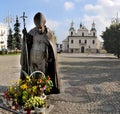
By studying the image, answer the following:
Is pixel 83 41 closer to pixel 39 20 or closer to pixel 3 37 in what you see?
pixel 3 37

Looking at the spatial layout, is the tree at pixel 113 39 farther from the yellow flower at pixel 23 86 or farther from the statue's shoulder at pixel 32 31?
the yellow flower at pixel 23 86

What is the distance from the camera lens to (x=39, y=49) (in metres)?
8.47

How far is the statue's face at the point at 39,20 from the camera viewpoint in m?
8.38

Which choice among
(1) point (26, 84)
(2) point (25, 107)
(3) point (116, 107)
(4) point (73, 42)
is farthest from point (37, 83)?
(4) point (73, 42)

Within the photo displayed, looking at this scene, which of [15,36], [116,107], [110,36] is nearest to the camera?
[116,107]

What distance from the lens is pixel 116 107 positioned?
788cm

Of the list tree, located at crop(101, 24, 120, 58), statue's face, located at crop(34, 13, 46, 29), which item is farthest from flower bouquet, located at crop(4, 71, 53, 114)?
tree, located at crop(101, 24, 120, 58)

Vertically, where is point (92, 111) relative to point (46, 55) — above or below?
below

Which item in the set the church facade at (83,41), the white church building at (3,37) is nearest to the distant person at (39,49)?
the white church building at (3,37)

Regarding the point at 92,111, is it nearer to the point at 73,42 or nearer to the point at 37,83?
the point at 37,83

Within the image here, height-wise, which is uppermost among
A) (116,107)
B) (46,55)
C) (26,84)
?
(46,55)

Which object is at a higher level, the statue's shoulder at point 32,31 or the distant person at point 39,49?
the statue's shoulder at point 32,31

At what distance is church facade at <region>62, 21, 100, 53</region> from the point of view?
113 m

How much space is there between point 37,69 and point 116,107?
2.62m
